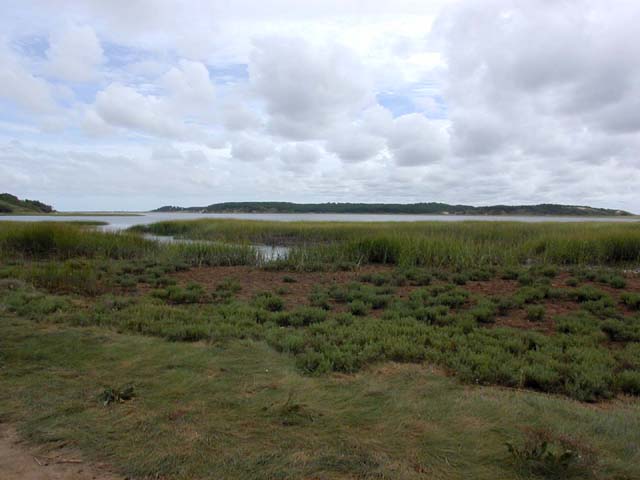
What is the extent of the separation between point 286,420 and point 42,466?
1654mm

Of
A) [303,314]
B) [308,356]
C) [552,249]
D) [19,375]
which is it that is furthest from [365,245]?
[19,375]

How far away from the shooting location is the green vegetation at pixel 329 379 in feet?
9.51

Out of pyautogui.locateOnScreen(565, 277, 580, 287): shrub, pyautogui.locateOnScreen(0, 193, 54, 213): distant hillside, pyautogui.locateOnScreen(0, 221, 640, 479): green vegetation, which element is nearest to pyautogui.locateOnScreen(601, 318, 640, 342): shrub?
pyautogui.locateOnScreen(0, 221, 640, 479): green vegetation

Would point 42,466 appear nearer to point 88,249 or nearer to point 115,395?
point 115,395

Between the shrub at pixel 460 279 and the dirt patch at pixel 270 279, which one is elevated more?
the shrub at pixel 460 279

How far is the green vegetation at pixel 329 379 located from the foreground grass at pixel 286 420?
15 mm

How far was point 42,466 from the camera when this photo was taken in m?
2.83

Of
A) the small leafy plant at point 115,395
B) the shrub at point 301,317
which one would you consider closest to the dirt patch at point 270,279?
the shrub at point 301,317

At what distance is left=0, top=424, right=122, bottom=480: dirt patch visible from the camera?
2721 mm

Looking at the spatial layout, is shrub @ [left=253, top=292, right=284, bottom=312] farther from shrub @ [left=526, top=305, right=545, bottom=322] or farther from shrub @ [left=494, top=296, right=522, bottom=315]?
shrub @ [left=526, top=305, right=545, bottom=322]

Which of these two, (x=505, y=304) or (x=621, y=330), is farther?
(x=505, y=304)

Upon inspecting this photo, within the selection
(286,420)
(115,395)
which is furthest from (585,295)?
(115,395)

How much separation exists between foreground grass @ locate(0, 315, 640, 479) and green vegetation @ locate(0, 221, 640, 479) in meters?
0.01

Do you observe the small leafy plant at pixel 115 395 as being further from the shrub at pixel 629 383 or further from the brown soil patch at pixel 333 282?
the shrub at pixel 629 383
